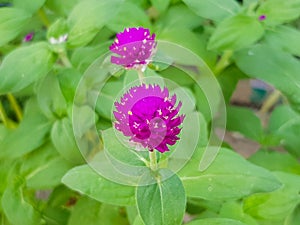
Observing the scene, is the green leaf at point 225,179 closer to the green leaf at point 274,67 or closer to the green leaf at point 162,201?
the green leaf at point 162,201

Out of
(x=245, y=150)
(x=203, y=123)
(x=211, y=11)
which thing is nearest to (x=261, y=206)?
(x=203, y=123)

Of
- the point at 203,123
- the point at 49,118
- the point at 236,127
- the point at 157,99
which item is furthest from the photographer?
the point at 236,127

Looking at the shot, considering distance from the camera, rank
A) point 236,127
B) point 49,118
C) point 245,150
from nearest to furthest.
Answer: point 49,118 → point 236,127 → point 245,150

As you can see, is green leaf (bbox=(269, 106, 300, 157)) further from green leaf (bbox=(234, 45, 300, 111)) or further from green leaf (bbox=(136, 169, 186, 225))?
green leaf (bbox=(136, 169, 186, 225))

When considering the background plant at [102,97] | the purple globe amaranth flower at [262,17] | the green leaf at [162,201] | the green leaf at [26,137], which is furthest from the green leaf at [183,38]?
the green leaf at [162,201]

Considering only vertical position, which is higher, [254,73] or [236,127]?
[254,73]

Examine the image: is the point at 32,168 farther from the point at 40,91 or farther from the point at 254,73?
the point at 254,73

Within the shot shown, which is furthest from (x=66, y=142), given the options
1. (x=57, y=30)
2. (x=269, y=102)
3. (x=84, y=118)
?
(x=269, y=102)
